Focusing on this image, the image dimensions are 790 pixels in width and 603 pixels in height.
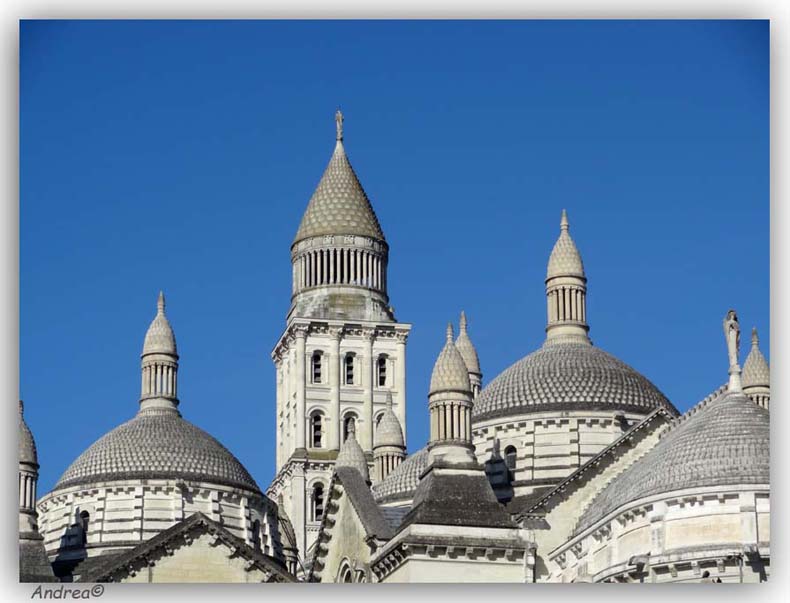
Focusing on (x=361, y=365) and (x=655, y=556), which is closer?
(x=655, y=556)

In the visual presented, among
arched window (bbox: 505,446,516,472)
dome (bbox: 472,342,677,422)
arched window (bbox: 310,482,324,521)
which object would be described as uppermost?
arched window (bbox: 310,482,324,521)

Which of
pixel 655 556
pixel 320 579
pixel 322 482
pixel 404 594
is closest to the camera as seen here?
pixel 404 594

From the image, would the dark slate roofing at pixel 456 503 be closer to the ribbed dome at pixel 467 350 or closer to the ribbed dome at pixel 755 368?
the ribbed dome at pixel 755 368

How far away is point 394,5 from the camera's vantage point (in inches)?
1848

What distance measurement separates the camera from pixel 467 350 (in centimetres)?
9100

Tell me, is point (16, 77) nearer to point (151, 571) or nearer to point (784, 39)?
point (784, 39)

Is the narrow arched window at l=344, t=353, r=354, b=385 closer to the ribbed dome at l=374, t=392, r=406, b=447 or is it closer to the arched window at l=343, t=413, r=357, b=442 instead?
the arched window at l=343, t=413, r=357, b=442

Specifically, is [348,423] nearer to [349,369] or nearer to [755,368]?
[349,369]

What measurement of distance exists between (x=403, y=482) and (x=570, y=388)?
6996mm

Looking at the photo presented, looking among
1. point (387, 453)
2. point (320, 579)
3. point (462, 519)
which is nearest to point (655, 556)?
point (462, 519)

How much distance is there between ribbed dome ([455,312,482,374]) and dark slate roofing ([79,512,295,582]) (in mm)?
14739

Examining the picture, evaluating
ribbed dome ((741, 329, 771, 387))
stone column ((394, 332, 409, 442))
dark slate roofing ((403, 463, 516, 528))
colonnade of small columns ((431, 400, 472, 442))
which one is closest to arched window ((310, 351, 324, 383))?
stone column ((394, 332, 409, 442))

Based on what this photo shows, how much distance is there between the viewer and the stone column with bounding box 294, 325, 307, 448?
359ft

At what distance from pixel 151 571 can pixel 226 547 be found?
2.70 meters
